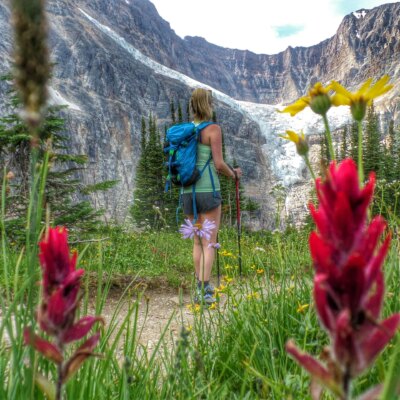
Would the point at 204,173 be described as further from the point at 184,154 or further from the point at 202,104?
the point at 202,104

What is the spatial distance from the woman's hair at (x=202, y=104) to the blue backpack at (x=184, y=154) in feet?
0.53

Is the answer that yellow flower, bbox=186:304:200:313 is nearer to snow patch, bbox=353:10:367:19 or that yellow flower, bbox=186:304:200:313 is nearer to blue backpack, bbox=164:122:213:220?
blue backpack, bbox=164:122:213:220

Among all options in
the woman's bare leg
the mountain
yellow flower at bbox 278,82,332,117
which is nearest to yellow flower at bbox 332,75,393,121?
yellow flower at bbox 278,82,332,117

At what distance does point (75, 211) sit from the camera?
8.65 m

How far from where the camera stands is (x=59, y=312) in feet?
1.82

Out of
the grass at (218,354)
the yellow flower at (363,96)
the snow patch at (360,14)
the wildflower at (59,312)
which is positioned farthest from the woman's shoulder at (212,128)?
the snow patch at (360,14)

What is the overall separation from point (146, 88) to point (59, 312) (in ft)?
304

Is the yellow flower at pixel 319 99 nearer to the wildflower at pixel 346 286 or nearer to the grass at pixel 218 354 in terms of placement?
the grass at pixel 218 354

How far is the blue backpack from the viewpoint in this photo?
4746 millimetres

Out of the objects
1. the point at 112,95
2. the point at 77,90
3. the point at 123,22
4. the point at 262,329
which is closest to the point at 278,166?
the point at 112,95

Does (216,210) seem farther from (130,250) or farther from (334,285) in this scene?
(334,285)

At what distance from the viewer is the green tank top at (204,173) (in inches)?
190

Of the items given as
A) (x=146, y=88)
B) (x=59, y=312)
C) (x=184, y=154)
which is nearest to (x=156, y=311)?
(x=184, y=154)

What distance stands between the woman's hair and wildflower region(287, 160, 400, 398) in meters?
4.56
